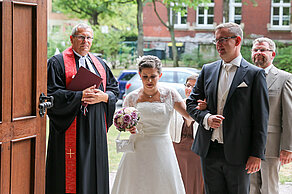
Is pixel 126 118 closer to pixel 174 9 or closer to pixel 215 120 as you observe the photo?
pixel 215 120

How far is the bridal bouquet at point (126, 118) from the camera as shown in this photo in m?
3.98

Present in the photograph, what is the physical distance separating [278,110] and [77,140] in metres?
2.06

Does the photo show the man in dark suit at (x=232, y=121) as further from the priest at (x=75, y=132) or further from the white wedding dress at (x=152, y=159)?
the priest at (x=75, y=132)

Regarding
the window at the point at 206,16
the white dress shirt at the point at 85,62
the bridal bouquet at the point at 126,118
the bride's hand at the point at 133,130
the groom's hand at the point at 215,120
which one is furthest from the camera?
the window at the point at 206,16

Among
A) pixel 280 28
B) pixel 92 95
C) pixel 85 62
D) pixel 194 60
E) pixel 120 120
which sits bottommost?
pixel 120 120

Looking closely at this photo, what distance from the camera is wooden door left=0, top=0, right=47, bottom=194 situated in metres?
3.10

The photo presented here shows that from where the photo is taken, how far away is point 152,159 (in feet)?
14.1

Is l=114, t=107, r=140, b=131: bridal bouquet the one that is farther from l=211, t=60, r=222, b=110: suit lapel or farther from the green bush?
the green bush

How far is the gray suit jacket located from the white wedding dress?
952 mm

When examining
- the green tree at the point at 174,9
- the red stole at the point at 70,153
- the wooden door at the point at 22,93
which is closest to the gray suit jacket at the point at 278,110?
the red stole at the point at 70,153

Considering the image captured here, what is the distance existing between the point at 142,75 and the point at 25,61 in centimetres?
133

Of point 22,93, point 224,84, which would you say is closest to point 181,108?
point 224,84

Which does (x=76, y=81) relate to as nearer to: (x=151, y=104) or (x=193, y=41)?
(x=151, y=104)

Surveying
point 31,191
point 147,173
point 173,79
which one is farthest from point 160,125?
point 173,79
